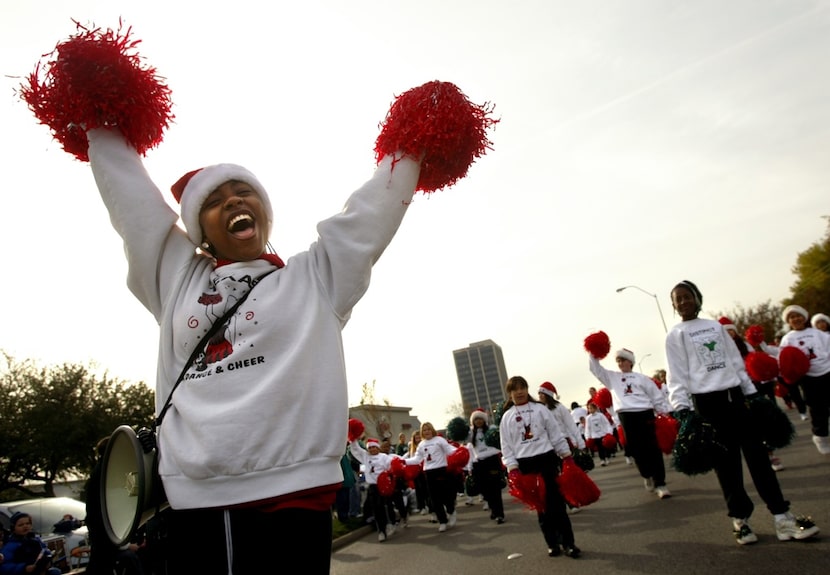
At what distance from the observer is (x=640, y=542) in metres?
6.36

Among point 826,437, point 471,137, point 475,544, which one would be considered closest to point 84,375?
point 475,544

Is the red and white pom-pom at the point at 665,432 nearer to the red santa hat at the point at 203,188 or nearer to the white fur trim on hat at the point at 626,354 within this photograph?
the white fur trim on hat at the point at 626,354

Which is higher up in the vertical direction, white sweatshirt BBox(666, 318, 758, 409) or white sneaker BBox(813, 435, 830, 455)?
white sweatshirt BBox(666, 318, 758, 409)

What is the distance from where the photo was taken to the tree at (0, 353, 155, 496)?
28.3 meters

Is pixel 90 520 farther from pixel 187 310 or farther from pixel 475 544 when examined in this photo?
pixel 475 544

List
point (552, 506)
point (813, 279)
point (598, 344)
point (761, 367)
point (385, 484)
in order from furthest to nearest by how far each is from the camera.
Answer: point (813, 279)
point (385, 484)
point (761, 367)
point (598, 344)
point (552, 506)

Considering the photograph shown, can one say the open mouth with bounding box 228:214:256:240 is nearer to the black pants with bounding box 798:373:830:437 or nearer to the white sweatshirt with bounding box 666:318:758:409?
the white sweatshirt with bounding box 666:318:758:409

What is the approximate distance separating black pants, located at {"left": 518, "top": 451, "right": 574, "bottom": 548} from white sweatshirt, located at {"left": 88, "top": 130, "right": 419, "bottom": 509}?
521cm

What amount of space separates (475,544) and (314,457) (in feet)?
24.4

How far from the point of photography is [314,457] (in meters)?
1.90

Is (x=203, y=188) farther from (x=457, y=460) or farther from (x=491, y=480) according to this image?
(x=457, y=460)

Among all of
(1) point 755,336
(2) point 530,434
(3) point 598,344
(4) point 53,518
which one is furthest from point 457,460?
(4) point 53,518

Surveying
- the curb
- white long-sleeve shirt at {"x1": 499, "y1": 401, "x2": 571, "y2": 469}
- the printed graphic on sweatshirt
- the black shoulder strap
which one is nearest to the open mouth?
the black shoulder strap

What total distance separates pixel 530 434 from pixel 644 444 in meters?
3.43
